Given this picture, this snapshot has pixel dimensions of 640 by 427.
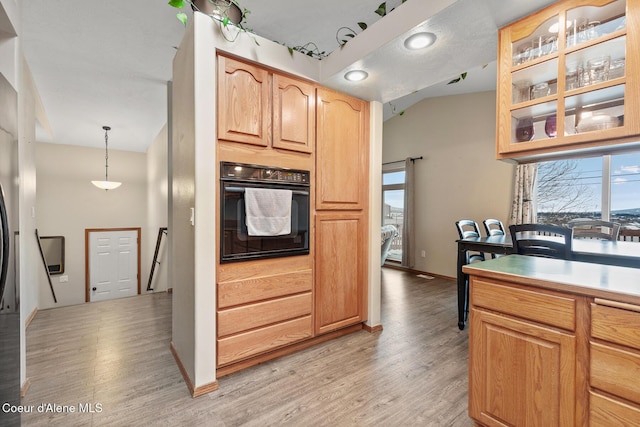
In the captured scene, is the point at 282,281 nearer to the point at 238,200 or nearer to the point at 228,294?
the point at 228,294

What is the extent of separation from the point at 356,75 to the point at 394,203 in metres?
4.28

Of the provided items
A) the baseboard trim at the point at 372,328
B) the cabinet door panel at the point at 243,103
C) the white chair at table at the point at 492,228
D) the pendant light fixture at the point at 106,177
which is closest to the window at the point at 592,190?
the white chair at table at the point at 492,228

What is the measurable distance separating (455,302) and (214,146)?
A: 3522 mm

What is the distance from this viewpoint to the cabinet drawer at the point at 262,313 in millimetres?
1931

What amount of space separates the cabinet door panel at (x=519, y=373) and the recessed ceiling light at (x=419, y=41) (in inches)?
65.4

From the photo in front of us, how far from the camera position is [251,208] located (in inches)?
80.4

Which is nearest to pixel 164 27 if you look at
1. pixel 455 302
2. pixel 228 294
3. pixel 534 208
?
pixel 228 294

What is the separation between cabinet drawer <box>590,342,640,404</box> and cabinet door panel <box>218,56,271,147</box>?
2.13 metres

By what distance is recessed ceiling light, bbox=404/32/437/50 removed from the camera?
1736mm

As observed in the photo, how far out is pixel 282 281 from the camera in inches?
86.8

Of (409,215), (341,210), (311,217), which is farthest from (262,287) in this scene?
(409,215)

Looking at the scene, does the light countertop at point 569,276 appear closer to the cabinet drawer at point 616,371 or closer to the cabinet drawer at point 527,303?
the cabinet drawer at point 527,303

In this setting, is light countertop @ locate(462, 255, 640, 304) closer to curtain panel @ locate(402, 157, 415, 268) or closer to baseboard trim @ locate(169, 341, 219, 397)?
baseboard trim @ locate(169, 341, 219, 397)

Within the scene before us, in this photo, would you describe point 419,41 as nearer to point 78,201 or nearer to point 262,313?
point 262,313
